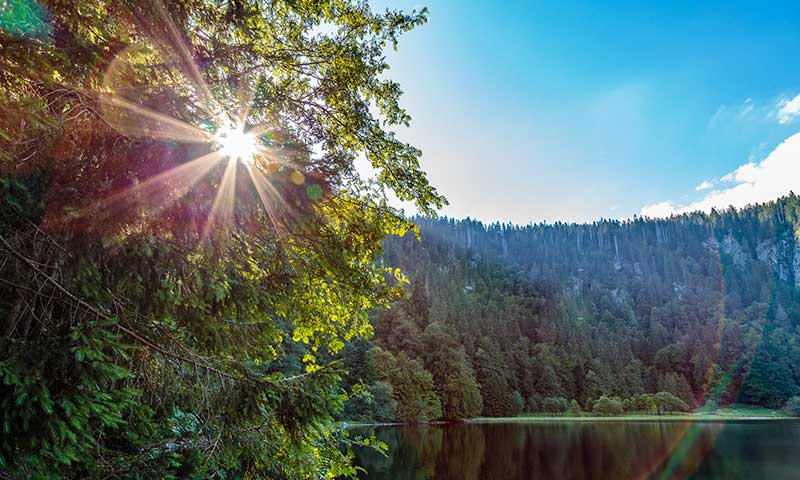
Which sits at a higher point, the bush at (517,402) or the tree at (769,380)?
the tree at (769,380)

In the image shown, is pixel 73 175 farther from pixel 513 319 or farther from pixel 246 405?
pixel 513 319

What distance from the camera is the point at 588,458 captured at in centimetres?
3108

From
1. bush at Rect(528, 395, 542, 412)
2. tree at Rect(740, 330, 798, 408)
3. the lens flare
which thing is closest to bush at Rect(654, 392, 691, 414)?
bush at Rect(528, 395, 542, 412)

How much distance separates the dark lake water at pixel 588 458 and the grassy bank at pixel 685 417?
106 feet

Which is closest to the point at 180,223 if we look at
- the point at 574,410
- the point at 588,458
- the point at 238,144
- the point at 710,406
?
the point at 238,144

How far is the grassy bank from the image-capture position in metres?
73.6

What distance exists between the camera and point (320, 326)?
275 inches

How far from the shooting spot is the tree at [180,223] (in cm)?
325

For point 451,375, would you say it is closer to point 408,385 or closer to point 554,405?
point 408,385

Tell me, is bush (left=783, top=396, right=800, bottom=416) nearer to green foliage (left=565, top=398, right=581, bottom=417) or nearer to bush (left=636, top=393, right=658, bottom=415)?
bush (left=636, top=393, right=658, bottom=415)

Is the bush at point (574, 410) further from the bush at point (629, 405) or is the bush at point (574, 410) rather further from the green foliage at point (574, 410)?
the bush at point (629, 405)

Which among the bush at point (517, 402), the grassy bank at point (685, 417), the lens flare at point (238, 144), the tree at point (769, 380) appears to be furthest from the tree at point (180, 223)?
the tree at point (769, 380)

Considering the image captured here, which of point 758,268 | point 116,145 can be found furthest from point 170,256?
point 758,268

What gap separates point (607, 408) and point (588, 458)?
58.3 metres
